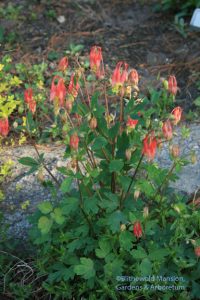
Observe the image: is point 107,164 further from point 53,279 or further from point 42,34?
point 42,34

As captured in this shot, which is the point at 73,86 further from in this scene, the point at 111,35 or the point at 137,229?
the point at 111,35

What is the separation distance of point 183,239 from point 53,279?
0.60m

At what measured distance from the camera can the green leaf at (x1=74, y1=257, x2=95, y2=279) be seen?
2.38m

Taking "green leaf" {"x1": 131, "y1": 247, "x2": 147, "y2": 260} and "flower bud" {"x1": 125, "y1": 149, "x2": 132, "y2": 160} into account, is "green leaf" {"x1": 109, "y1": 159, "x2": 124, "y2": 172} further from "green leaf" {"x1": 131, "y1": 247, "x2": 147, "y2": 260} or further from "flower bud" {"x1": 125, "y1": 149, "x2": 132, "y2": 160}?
"green leaf" {"x1": 131, "y1": 247, "x2": 147, "y2": 260}

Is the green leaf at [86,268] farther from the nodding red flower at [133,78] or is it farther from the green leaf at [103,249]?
the nodding red flower at [133,78]

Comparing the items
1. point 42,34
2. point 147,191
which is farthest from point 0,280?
point 42,34

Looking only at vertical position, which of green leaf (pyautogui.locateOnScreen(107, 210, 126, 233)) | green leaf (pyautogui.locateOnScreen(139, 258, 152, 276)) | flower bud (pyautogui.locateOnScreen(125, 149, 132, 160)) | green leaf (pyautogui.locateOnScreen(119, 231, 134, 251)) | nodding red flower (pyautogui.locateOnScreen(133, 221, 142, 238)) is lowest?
green leaf (pyautogui.locateOnScreen(139, 258, 152, 276))

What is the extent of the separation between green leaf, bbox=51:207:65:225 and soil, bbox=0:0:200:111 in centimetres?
176

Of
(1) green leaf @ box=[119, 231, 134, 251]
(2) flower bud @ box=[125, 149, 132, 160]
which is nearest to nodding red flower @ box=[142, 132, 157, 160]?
(2) flower bud @ box=[125, 149, 132, 160]

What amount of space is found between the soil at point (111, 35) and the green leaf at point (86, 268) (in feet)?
5.89

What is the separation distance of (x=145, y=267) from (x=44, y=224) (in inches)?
17.7

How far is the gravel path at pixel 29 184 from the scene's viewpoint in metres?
3.01

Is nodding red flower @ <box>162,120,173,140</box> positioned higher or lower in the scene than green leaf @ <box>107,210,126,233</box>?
higher

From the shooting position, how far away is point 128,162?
2320 mm
